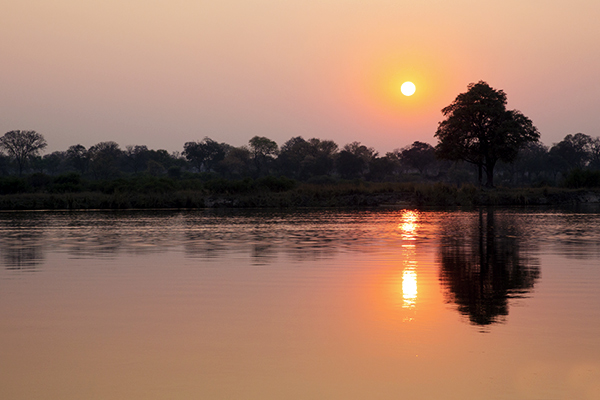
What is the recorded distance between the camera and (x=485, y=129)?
7162 centimetres

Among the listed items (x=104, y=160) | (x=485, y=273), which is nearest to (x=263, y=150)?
(x=104, y=160)

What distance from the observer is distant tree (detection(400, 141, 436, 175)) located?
170m

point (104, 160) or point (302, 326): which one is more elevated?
point (104, 160)

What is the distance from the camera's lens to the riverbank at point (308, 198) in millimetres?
62438

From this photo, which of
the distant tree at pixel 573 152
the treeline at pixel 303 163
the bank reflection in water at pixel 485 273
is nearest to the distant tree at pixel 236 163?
the treeline at pixel 303 163

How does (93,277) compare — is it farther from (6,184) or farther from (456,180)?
(456,180)

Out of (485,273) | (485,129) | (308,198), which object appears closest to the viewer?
(485,273)

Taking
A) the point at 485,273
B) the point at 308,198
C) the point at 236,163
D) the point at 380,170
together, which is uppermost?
the point at 236,163

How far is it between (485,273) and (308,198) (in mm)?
51029

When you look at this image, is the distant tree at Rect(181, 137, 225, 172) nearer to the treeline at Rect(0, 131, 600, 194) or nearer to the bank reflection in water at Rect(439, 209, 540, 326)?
the treeline at Rect(0, 131, 600, 194)

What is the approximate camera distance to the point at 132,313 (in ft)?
32.2

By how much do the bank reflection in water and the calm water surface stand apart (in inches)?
2.5

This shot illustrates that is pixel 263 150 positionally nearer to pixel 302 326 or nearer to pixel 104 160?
pixel 104 160

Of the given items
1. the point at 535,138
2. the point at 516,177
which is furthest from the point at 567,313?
the point at 516,177
